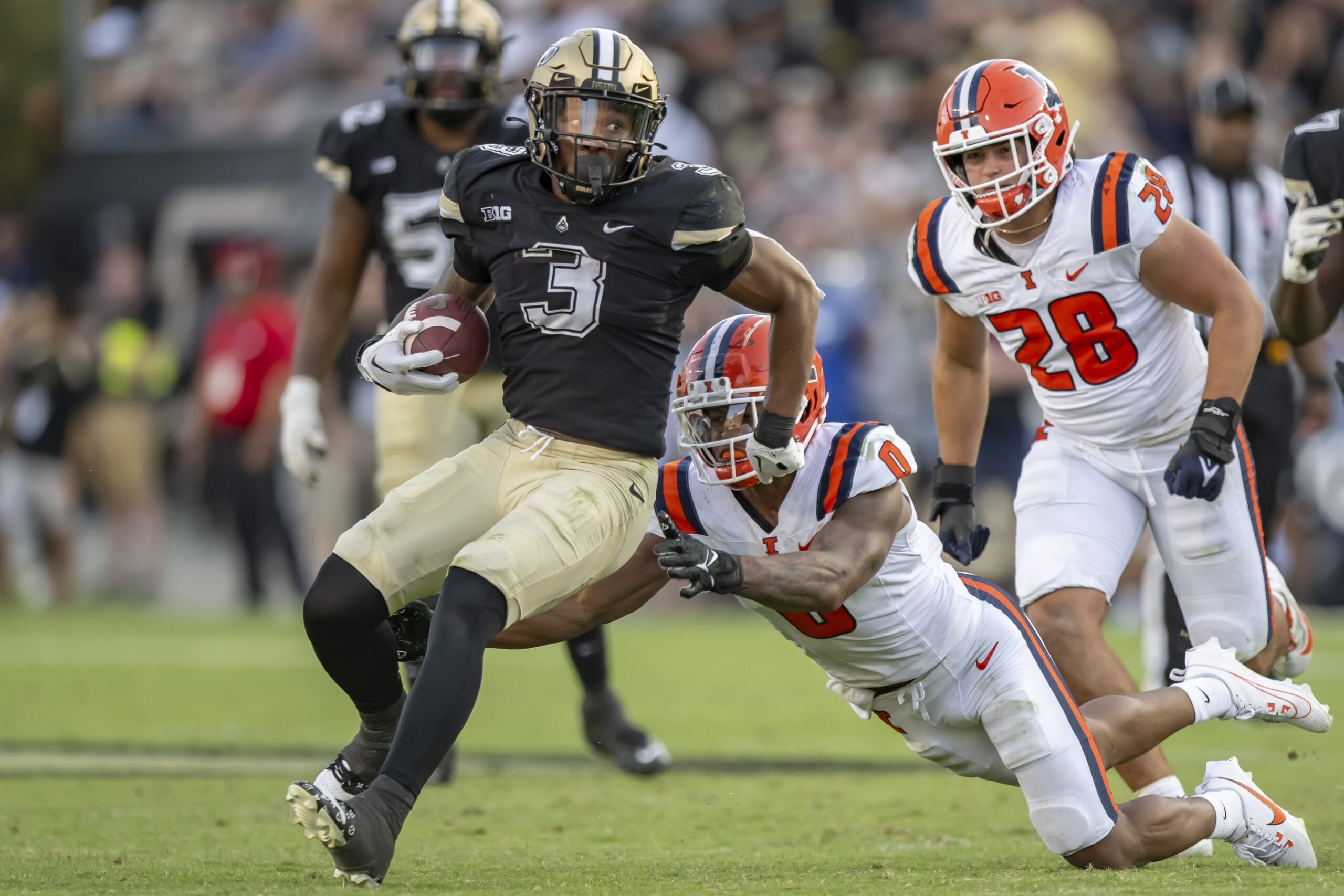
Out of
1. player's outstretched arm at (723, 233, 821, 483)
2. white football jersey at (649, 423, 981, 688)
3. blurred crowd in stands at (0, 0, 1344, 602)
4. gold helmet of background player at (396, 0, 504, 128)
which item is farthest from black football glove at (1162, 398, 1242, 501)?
blurred crowd in stands at (0, 0, 1344, 602)

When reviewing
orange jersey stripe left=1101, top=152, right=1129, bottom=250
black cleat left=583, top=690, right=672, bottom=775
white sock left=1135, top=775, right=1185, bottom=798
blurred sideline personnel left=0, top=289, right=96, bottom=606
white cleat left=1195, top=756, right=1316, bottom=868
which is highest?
orange jersey stripe left=1101, top=152, right=1129, bottom=250

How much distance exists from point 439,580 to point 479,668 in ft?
1.06

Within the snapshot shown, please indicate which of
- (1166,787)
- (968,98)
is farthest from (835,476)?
(1166,787)

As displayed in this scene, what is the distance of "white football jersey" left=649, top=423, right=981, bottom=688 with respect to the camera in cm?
376

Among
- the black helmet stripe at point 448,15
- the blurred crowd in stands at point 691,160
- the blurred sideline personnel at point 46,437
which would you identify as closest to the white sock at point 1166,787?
the black helmet stripe at point 448,15

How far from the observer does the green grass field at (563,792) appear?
364 cm

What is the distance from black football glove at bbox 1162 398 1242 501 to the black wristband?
0.99 meters

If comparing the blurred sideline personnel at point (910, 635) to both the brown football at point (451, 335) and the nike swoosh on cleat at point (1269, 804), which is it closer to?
the nike swoosh on cleat at point (1269, 804)

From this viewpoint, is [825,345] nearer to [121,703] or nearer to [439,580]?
[121,703]

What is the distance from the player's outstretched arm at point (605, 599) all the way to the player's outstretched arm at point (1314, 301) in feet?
6.80

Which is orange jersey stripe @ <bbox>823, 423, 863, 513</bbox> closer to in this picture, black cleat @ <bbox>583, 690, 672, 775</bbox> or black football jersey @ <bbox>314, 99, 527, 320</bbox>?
black cleat @ <bbox>583, 690, 672, 775</bbox>

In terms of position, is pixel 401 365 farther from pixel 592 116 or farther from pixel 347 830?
pixel 347 830

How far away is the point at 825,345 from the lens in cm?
1002

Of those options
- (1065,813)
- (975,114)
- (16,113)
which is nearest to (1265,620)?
(1065,813)
